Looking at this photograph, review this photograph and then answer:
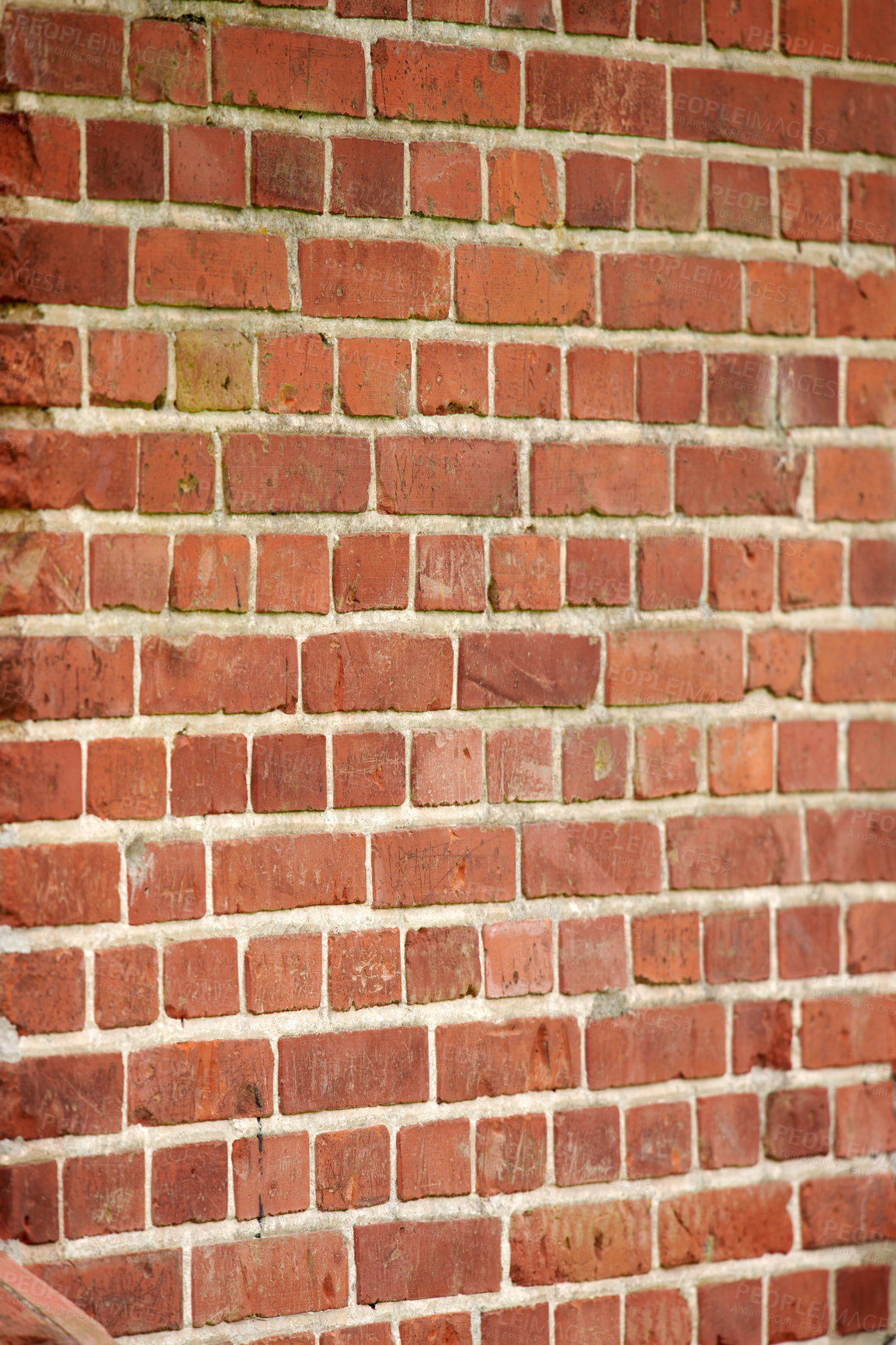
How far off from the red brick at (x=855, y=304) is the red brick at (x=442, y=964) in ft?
2.95

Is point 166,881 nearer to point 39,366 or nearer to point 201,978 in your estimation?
point 201,978

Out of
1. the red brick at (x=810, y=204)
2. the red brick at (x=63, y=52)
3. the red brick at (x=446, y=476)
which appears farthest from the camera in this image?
the red brick at (x=810, y=204)

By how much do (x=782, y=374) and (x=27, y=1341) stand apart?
4.47 feet

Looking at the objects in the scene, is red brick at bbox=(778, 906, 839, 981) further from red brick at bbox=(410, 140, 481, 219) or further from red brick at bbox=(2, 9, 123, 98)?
red brick at bbox=(2, 9, 123, 98)

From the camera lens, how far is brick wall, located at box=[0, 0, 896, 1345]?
Answer: 3.88 feet

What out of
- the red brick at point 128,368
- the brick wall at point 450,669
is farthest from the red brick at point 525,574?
the red brick at point 128,368

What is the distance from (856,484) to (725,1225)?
37.9 inches

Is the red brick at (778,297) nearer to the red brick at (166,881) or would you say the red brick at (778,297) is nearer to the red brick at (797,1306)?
the red brick at (797,1306)

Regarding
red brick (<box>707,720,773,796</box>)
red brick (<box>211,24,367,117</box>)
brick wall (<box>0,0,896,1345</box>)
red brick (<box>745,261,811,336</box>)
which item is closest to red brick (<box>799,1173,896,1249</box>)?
brick wall (<box>0,0,896,1345</box>)

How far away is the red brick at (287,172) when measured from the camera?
1214mm

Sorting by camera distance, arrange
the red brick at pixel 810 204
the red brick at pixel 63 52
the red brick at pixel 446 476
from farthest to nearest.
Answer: the red brick at pixel 810 204
the red brick at pixel 446 476
the red brick at pixel 63 52

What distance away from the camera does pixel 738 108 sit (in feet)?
4.38

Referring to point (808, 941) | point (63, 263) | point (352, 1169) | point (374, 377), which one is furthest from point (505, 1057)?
point (63, 263)

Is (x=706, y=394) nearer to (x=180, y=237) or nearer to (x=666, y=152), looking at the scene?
(x=666, y=152)
